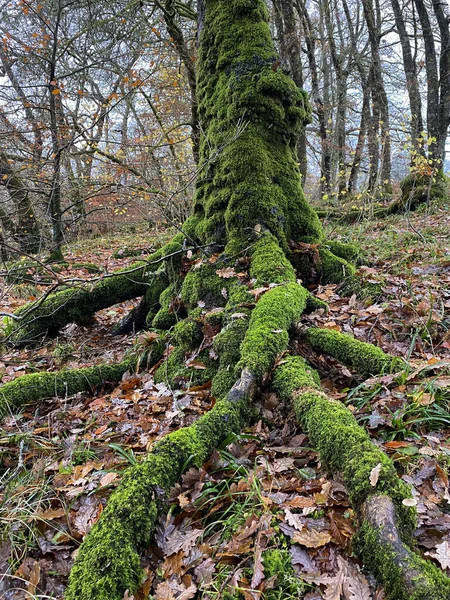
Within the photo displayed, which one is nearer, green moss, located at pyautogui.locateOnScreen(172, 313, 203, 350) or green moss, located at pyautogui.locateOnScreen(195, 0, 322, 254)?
green moss, located at pyautogui.locateOnScreen(172, 313, 203, 350)

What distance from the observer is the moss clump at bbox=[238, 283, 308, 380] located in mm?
2715

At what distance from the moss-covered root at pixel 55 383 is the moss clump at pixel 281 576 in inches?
97.4

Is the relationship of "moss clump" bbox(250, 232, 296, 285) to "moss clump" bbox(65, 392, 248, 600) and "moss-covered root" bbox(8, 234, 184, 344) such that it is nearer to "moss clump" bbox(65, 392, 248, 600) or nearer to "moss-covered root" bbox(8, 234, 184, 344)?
"moss-covered root" bbox(8, 234, 184, 344)

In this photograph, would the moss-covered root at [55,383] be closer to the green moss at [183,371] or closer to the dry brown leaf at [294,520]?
Result: the green moss at [183,371]

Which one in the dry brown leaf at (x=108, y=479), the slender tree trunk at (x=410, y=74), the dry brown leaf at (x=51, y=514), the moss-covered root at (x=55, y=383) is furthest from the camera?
the slender tree trunk at (x=410, y=74)

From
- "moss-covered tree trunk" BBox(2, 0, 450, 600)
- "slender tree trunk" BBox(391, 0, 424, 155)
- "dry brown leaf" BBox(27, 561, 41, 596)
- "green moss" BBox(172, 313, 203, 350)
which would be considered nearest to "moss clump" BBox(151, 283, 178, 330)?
"moss-covered tree trunk" BBox(2, 0, 450, 600)

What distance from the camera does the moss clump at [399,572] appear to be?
53.4 inches

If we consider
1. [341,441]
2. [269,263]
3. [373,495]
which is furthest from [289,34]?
[373,495]

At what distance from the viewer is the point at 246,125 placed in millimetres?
4441

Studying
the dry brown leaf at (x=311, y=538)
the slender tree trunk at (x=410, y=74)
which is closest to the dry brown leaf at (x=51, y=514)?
the dry brown leaf at (x=311, y=538)

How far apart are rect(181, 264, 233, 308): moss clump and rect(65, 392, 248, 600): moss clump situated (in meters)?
1.73

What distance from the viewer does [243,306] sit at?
3473mm

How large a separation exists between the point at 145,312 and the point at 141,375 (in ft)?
4.83

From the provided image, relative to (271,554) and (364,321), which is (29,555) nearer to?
(271,554)
